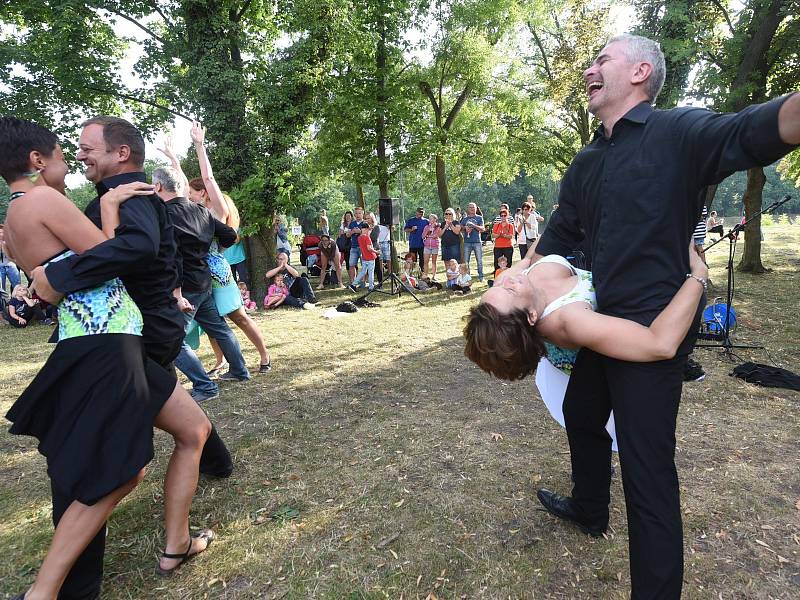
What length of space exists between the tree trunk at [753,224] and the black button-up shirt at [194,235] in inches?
445

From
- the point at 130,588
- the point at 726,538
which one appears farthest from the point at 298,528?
the point at 726,538

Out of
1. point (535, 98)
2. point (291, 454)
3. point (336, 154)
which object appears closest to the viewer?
Result: point (291, 454)

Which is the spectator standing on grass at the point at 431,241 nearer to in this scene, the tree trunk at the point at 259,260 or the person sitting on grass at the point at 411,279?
the person sitting on grass at the point at 411,279

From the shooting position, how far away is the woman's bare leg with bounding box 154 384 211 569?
2189 mm

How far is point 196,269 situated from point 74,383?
7.86 ft

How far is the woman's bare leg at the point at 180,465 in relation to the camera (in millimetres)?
2189

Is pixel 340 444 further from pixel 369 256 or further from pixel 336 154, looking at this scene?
pixel 336 154

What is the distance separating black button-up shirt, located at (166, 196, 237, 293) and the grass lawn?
1237 mm

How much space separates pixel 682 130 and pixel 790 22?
1184 cm

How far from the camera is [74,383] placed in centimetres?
182

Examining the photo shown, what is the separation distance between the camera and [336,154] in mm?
12938

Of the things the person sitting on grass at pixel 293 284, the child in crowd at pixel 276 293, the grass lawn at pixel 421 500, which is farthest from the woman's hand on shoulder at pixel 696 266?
the child in crowd at pixel 276 293

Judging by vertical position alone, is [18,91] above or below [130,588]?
above

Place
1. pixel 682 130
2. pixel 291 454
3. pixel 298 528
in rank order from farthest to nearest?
pixel 291 454, pixel 298 528, pixel 682 130
